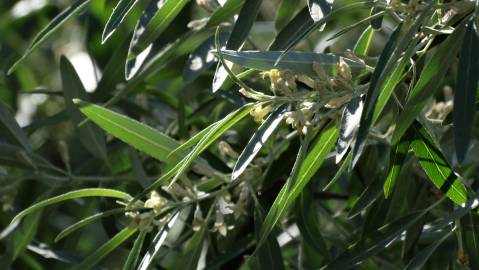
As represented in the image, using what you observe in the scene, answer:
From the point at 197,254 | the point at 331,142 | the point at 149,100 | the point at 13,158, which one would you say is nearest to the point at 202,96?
the point at 149,100

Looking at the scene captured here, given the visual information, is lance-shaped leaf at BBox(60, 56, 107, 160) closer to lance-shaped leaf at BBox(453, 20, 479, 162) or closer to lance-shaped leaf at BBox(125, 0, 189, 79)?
lance-shaped leaf at BBox(125, 0, 189, 79)

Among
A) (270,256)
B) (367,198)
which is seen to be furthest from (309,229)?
(367,198)

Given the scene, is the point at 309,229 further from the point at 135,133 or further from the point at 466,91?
the point at 466,91

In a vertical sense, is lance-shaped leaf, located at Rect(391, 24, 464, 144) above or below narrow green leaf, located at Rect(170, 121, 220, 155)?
above

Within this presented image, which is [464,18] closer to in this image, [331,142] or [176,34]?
[331,142]

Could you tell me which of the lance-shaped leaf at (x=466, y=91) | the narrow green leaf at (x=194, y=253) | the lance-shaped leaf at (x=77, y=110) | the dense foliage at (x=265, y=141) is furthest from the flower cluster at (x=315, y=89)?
the lance-shaped leaf at (x=77, y=110)

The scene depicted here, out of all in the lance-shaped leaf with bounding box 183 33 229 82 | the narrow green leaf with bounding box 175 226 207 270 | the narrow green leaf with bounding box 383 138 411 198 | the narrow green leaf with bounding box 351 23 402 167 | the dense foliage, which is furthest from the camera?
the lance-shaped leaf with bounding box 183 33 229 82

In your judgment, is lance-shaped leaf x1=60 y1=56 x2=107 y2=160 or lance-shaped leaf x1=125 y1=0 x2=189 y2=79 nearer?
lance-shaped leaf x1=125 y1=0 x2=189 y2=79

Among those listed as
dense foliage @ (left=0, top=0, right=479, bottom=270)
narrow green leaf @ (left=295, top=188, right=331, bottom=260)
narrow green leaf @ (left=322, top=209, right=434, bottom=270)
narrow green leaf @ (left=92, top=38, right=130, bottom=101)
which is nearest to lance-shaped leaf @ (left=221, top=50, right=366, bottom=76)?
dense foliage @ (left=0, top=0, right=479, bottom=270)

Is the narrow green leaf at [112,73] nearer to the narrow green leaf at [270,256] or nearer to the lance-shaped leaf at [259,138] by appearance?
the narrow green leaf at [270,256]
